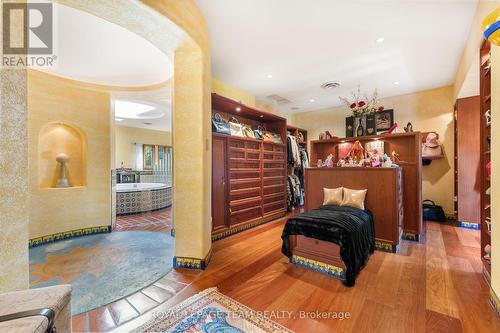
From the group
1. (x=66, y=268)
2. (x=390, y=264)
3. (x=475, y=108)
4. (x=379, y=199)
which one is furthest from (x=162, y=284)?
(x=475, y=108)

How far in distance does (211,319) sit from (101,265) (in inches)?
70.2

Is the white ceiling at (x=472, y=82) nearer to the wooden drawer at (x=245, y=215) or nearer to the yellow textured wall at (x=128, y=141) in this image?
the wooden drawer at (x=245, y=215)

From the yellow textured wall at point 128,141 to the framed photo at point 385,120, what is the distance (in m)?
8.27

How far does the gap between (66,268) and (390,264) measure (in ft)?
12.6

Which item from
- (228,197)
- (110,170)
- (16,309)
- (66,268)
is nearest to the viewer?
(16,309)

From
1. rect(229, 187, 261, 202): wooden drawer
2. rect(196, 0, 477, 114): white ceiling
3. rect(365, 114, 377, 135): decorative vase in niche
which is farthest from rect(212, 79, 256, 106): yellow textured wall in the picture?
rect(365, 114, 377, 135): decorative vase in niche

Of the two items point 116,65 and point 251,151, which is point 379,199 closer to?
point 251,151

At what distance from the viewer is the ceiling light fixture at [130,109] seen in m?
5.27

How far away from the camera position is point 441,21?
2.44 m

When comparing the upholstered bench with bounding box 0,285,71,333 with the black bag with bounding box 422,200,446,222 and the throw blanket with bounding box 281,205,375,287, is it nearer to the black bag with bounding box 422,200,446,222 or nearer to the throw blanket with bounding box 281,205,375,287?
the throw blanket with bounding box 281,205,375,287

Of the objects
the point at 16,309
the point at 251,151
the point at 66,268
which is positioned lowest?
the point at 66,268

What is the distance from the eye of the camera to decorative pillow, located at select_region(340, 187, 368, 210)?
110 inches

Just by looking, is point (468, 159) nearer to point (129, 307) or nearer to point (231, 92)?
point (231, 92)

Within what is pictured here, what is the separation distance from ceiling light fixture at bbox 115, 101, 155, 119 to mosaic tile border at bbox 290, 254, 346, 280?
4.97 metres
